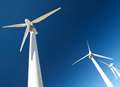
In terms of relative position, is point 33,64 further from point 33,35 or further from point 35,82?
point 33,35

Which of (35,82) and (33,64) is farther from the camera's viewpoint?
(33,64)

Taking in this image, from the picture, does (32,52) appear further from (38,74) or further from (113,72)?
(113,72)

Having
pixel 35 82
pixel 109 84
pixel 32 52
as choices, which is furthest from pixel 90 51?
pixel 35 82

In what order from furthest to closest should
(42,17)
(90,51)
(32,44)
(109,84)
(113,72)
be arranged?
(113,72) < (90,51) < (109,84) < (42,17) < (32,44)

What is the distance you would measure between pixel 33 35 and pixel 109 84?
69.3ft

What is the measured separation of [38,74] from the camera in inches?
1647

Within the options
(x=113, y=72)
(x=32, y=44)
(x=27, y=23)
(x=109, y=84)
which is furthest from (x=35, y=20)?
(x=113, y=72)

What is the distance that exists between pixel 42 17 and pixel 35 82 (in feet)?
50.6

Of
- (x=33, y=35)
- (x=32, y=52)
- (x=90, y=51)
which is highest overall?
(x=90, y=51)

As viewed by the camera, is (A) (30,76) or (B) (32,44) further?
(B) (32,44)

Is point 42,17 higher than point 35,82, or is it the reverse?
point 42,17

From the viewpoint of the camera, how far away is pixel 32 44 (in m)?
47.0

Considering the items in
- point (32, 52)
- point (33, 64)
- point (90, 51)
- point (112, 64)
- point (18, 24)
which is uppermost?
point (112, 64)

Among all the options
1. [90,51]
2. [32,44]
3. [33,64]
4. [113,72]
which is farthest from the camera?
[113,72]
